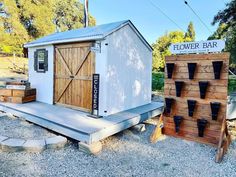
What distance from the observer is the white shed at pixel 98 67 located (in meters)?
5.75

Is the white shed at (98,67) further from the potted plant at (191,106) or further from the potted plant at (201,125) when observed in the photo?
the potted plant at (201,125)

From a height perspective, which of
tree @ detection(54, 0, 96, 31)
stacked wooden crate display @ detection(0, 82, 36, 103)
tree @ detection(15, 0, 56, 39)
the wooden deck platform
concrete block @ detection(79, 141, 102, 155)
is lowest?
concrete block @ detection(79, 141, 102, 155)

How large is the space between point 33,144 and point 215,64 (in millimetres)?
4046

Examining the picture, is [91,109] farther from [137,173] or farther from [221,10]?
[221,10]

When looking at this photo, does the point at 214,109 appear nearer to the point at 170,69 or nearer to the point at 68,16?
the point at 170,69

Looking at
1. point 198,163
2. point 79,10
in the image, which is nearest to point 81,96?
point 198,163

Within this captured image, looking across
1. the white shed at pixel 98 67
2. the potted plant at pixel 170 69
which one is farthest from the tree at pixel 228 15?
the potted plant at pixel 170 69

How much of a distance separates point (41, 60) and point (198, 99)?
570 centimetres

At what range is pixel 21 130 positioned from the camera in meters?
5.18

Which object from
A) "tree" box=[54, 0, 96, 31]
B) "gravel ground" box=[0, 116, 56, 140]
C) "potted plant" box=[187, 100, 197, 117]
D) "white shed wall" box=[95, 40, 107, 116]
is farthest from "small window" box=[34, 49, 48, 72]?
"tree" box=[54, 0, 96, 31]

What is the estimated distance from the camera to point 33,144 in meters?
4.21

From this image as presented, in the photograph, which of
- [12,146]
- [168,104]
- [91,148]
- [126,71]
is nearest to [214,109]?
[168,104]

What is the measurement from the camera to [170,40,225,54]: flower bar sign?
4251 mm

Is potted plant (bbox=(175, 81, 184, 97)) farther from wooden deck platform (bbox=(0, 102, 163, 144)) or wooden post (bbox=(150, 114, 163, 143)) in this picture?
wooden deck platform (bbox=(0, 102, 163, 144))
